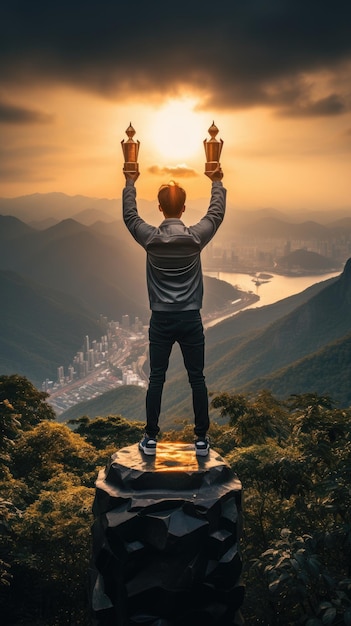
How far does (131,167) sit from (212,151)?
2.82 feet

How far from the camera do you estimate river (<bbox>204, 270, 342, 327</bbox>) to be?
131 m

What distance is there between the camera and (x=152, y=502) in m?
5.43

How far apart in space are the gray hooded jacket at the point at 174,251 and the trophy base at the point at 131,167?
136 mm

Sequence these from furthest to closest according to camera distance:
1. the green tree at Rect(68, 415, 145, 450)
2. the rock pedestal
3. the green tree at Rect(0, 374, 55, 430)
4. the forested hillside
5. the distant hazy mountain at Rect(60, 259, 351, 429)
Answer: the distant hazy mountain at Rect(60, 259, 351, 429) → the green tree at Rect(68, 415, 145, 450) → the green tree at Rect(0, 374, 55, 430) → the forested hillside → the rock pedestal

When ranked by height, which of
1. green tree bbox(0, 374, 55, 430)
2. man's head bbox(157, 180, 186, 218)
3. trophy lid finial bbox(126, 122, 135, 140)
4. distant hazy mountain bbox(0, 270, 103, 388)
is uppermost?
trophy lid finial bbox(126, 122, 135, 140)

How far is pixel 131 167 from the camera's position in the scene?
6.19 m

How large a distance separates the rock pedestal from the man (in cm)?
58

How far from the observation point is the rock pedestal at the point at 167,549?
5.33 meters

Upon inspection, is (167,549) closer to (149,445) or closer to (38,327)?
(149,445)

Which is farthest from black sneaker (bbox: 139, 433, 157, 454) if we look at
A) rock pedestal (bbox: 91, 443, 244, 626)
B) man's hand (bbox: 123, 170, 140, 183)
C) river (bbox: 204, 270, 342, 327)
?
river (bbox: 204, 270, 342, 327)

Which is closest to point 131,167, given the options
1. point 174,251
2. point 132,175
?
point 132,175

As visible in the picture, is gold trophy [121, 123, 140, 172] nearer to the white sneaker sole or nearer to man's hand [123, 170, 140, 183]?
man's hand [123, 170, 140, 183]

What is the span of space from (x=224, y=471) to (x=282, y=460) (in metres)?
1.18

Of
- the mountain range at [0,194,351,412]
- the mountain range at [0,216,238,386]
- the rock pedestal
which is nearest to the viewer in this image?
the rock pedestal
